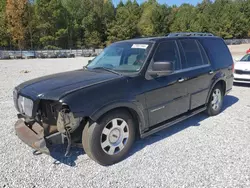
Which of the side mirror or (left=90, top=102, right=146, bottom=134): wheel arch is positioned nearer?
(left=90, top=102, right=146, bottom=134): wheel arch

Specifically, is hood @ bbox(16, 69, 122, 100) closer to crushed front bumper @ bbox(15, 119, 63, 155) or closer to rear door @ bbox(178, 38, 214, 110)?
crushed front bumper @ bbox(15, 119, 63, 155)

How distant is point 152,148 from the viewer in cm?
381

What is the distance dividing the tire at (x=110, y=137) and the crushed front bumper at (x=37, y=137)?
0.40 metres

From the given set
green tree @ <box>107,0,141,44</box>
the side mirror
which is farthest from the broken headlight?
green tree @ <box>107,0,141,44</box>

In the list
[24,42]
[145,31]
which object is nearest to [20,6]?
[24,42]

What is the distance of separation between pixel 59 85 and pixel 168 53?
6.59 feet

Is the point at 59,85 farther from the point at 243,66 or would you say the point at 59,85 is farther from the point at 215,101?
the point at 243,66

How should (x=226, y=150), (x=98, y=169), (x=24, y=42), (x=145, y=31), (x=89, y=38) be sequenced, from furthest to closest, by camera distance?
1. (x=145, y=31)
2. (x=89, y=38)
3. (x=24, y=42)
4. (x=226, y=150)
5. (x=98, y=169)

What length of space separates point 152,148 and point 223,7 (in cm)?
8177

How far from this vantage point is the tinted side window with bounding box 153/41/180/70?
152 inches

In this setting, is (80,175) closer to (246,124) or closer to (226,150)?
(226,150)

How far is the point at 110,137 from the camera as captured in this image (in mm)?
3307

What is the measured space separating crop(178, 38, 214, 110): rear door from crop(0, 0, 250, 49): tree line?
45640 millimetres

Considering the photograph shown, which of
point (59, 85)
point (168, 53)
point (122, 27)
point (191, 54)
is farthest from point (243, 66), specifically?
point (122, 27)
